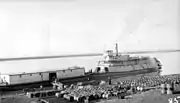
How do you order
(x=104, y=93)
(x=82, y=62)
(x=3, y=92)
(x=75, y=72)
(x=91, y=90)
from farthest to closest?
(x=82, y=62) < (x=75, y=72) < (x=3, y=92) < (x=91, y=90) < (x=104, y=93)

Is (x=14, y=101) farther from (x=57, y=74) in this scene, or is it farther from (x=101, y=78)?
(x=101, y=78)

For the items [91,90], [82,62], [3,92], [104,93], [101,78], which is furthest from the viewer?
[82,62]

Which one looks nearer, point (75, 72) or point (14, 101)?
point (14, 101)

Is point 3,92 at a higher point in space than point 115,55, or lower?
lower

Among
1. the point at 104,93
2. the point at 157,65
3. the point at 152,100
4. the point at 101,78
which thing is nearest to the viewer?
the point at 152,100

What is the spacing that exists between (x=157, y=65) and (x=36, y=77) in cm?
941

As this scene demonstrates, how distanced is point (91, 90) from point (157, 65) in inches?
356

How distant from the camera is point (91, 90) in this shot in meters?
9.24

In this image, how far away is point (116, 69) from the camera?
14164 millimetres

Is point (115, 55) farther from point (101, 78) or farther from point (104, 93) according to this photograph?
point (104, 93)

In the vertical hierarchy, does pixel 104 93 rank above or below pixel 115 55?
below

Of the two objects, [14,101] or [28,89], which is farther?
[28,89]

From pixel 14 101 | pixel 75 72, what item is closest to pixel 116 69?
pixel 75 72

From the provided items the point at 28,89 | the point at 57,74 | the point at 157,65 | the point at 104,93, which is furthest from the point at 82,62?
the point at 104,93
